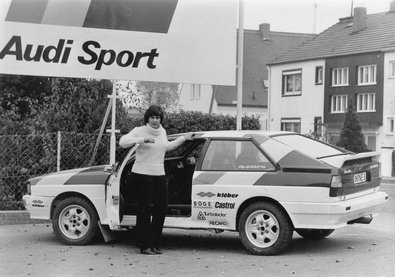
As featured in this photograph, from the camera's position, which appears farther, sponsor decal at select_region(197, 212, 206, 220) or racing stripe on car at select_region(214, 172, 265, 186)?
sponsor decal at select_region(197, 212, 206, 220)

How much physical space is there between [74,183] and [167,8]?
3.67 meters

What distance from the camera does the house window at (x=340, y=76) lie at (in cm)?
4740

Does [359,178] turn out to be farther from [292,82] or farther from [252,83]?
[252,83]

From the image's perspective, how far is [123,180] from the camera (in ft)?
30.7

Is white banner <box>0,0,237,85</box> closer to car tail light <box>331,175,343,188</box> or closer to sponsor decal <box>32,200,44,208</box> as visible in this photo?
sponsor decal <box>32,200,44,208</box>

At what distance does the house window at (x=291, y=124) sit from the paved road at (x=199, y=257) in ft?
133

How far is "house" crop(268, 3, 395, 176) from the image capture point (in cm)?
4356

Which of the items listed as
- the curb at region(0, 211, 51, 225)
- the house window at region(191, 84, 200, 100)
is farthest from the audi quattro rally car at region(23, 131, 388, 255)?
the house window at region(191, 84, 200, 100)

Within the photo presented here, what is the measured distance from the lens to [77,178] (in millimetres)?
9648

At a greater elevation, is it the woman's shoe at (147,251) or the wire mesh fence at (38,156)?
the wire mesh fence at (38,156)

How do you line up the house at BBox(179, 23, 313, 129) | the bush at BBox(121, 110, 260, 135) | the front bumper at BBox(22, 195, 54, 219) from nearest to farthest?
the front bumper at BBox(22, 195, 54, 219), the bush at BBox(121, 110, 260, 135), the house at BBox(179, 23, 313, 129)

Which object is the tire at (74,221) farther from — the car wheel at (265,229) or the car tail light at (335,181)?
the car tail light at (335,181)

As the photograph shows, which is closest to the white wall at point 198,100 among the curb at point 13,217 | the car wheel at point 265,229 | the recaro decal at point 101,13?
the recaro decal at point 101,13

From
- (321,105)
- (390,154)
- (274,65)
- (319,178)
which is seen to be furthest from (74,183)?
(274,65)
